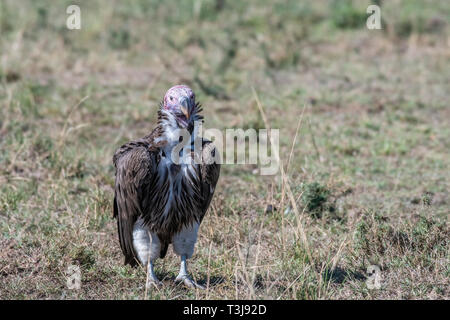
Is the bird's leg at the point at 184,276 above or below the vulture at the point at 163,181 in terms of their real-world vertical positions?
below

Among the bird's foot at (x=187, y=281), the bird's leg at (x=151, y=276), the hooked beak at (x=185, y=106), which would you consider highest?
the hooked beak at (x=185, y=106)

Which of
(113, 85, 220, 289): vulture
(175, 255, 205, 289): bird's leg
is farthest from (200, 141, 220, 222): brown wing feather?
(175, 255, 205, 289): bird's leg

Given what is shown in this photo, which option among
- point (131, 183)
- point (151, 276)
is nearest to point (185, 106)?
point (131, 183)

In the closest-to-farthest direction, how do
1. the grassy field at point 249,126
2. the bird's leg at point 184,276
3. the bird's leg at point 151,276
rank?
the bird's leg at point 151,276, the bird's leg at point 184,276, the grassy field at point 249,126

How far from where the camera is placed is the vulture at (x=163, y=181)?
4.65 metres

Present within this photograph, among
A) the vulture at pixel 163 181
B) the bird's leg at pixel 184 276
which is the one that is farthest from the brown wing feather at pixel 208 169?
the bird's leg at pixel 184 276

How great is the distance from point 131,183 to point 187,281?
0.76 metres

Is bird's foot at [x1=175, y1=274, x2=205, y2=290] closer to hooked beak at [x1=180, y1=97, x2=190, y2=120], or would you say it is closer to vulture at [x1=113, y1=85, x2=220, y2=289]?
vulture at [x1=113, y1=85, x2=220, y2=289]

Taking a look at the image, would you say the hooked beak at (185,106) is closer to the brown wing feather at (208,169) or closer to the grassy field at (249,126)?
the brown wing feather at (208,169)

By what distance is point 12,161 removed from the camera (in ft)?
22.1

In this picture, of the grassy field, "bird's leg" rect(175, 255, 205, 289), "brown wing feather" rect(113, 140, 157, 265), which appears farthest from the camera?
the grassy field

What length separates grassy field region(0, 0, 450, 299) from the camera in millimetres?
5016

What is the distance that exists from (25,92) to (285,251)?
14.2ft

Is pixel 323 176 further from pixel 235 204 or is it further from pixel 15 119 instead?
pixel 15 119
